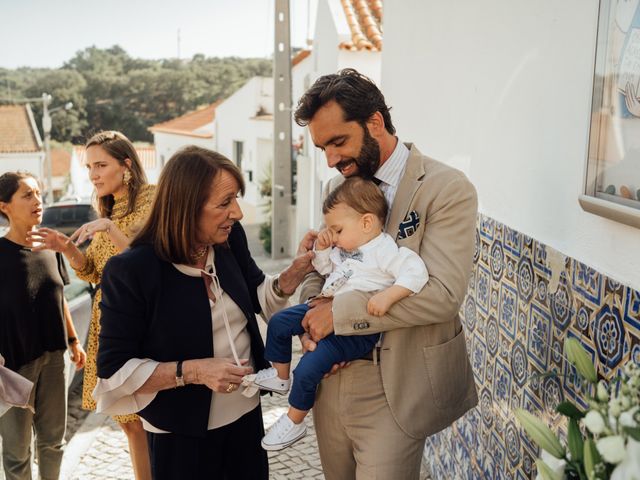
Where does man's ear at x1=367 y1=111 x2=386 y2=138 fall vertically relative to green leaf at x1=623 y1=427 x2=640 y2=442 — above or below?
above

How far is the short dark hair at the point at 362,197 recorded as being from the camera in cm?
222

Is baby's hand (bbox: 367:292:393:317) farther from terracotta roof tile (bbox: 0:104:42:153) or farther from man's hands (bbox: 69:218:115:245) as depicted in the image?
terracotta roof tile (bbox: 0:104:42:153)

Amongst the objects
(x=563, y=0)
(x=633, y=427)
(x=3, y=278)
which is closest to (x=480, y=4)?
(x=563, y=0)

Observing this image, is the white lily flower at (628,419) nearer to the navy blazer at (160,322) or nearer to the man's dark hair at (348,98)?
the man's dark hair at (348,98)

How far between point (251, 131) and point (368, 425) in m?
26.3

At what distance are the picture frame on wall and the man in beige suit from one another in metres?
0.39

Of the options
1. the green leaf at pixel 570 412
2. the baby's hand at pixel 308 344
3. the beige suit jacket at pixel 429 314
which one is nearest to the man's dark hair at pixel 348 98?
the beige suit jacket at pixel 429 314

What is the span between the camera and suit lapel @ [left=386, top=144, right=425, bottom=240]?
217cm

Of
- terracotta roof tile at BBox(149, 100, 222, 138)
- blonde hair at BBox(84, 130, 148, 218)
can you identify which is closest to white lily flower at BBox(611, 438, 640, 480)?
blonde hair at BBox(84, 130, 148, 218)

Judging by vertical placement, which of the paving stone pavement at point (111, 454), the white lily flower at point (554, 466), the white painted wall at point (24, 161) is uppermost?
the white lily flower at point (554, 466)

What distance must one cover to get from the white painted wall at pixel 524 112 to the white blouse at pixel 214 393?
1164 mm

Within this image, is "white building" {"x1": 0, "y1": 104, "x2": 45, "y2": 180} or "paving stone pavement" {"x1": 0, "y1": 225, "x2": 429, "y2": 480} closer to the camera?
"paving stone pavement" {"x1": 0, "y1": 225, "x2": 429, "y2": 480}

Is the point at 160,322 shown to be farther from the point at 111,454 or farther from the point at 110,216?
the point at 111,454

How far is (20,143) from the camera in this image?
43094mm
